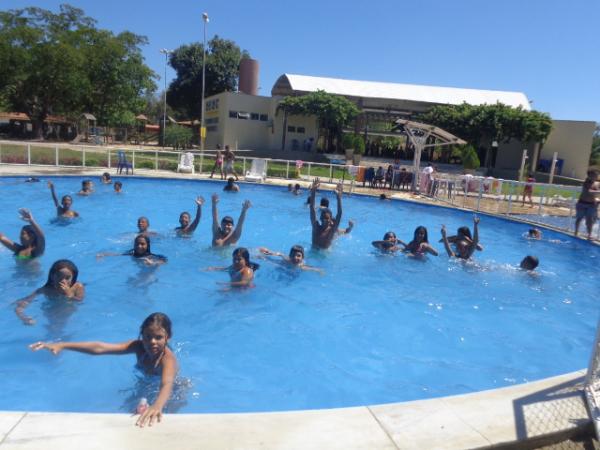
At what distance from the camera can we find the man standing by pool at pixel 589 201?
1119 cm

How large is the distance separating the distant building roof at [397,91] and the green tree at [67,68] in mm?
16425

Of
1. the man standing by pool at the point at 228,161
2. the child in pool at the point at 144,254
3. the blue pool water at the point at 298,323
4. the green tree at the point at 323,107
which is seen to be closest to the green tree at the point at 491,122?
the green tree at the point at 323,107

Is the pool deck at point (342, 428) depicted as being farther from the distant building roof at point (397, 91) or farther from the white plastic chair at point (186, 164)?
the distant building roof at point (397, 91)

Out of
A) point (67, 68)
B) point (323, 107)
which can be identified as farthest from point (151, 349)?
point (67, 68)

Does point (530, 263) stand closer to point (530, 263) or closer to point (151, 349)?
point (530, 263)

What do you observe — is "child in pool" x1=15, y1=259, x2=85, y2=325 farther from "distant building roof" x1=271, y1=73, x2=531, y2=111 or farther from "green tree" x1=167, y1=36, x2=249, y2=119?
"green tree" x1=167, y1=36, x2=249, y2=119

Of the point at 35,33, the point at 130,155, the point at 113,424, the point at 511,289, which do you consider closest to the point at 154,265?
the point at 113,424

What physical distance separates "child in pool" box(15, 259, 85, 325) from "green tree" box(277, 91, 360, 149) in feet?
99.9

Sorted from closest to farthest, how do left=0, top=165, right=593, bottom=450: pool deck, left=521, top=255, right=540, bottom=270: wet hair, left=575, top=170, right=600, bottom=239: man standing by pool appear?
1. left=0, top=165, right=593, bottom=450: pool deck
2. left=521, top=255, right=540, bottom=270: wet hair
3. left=575, top=170, right=600, bottom=239: man standing by pool

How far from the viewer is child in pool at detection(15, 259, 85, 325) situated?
5.47 metres

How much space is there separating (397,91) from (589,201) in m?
28.7

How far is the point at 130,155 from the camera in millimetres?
22312

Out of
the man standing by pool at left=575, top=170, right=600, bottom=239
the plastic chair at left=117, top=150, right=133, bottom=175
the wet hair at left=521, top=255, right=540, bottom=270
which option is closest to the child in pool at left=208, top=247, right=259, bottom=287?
the wet hair at left=521, top=255, right=540, bottom=270

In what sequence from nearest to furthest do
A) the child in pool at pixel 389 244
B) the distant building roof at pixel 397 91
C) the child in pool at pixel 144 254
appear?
the child in pool at pixel 144 254 < the child in pool at pixel 389 244 < the distant building roof at pixel 397 91
